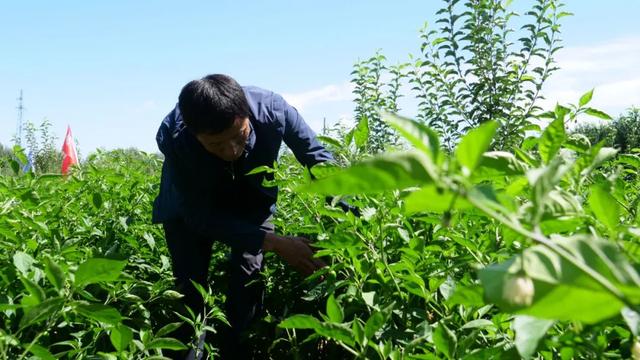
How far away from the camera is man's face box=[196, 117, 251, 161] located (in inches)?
101

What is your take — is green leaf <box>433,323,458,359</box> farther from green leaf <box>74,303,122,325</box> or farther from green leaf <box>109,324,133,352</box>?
green leaf <box>109,324,133,352</box>

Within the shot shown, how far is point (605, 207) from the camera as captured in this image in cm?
75

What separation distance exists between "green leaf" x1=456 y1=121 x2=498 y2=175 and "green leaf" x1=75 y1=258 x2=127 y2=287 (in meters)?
0.60

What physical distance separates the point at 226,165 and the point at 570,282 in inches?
98.5

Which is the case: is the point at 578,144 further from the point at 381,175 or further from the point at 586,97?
the point at 381,175

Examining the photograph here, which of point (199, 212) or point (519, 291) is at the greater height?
point (519, 291)

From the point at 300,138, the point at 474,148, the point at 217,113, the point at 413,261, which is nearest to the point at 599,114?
the point at 413,261

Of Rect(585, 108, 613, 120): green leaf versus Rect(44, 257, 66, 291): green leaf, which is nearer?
Rect(44, 257, 66, 291): green leaf

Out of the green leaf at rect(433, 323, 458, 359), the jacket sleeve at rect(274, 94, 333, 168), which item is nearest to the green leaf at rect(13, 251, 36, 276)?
the green leaf at rect(433, 323, 458, 359)

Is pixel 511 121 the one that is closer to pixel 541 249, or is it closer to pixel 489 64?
pixel 489 64

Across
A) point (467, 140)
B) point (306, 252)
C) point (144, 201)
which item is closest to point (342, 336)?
point (467, 140)

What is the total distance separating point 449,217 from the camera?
0.54m

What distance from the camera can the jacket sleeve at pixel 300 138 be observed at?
2.79 meters

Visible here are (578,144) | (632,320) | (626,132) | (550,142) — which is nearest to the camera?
(632,320)
